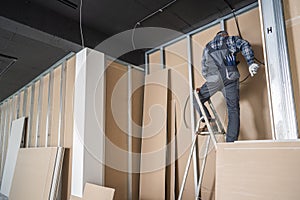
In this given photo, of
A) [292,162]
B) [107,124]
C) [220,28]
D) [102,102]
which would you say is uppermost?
[220,28]

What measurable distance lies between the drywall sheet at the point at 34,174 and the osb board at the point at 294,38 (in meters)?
2.72

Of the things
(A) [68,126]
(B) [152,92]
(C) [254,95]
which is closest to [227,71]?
(C) [254,95]

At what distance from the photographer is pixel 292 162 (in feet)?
4.24

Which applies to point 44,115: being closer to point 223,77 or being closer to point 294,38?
point 223,77

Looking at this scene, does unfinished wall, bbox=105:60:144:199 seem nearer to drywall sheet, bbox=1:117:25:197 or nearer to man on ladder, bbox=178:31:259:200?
man on ladder, bbox=178:31:259:200

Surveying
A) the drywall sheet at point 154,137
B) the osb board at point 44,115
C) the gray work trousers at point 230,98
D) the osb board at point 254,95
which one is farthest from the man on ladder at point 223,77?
the osb board at point 44,115

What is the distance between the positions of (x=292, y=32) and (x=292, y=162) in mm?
902

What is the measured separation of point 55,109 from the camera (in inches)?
136

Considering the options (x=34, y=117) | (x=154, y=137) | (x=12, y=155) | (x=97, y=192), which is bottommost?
(x=97, y=192)

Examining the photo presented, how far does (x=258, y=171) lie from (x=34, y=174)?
115 inches

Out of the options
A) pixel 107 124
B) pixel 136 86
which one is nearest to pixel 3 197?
pixel 107 124

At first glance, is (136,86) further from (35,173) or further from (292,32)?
(292,32)

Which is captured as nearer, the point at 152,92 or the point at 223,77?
the point at 223,77

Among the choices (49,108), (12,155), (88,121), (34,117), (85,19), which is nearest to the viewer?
(88,121)
